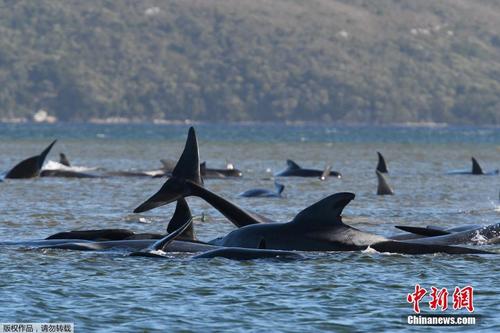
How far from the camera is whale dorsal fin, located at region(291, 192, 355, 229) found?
77.9 feet

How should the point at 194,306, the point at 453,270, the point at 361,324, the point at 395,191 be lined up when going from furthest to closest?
the point at 395,191
the point at 453,270
the point at 194,306
the point at 361,324

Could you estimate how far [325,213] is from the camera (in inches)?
959

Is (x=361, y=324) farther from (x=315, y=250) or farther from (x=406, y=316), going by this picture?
(x=315, y=250)

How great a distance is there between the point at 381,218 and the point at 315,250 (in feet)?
36.5

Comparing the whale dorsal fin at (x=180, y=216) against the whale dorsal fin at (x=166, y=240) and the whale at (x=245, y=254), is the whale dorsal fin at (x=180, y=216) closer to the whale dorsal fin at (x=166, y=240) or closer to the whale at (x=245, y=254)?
the whale dorsal fin at (x=166, y=240)

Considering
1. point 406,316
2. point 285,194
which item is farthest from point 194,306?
point 285,194

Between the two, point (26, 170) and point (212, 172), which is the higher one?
point (26, 170)

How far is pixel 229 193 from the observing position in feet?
161

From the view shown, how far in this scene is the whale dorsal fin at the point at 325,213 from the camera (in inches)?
934

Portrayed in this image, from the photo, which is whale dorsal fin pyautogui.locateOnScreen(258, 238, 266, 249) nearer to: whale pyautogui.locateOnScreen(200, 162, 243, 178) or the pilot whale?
the pilot whale

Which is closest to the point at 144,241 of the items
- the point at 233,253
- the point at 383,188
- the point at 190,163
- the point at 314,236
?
the point at 233,253

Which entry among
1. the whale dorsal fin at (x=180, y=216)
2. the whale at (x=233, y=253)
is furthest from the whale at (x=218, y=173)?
the whale at (x=233, y=253)

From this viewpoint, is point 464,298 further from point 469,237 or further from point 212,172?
point 212,172

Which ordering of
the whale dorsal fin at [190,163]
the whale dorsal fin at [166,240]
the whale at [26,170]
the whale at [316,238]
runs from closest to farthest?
the whale dorsal fin at [166,240] → the whale at [316,238] → the whale dorsal fin at [190,163] → the whale at [26,170]
